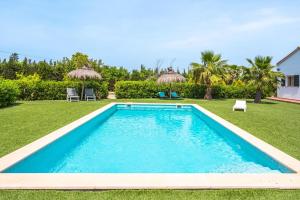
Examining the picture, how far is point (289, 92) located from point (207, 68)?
749 centimetres

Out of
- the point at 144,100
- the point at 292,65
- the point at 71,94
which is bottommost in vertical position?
the point at 144,100

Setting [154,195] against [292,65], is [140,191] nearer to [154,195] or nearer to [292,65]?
[154,195]

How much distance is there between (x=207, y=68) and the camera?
2148cm

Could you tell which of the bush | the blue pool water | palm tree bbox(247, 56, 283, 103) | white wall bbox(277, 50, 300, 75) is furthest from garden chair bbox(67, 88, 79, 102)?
white wall bbox(277, 50, 300, 75)

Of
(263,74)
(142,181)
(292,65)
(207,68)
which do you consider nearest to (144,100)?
(207,68)

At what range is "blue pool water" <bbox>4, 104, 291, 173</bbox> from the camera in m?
5.92

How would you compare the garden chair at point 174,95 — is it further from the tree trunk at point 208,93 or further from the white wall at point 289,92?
the white wall at point 289,92

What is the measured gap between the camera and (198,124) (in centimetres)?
1240

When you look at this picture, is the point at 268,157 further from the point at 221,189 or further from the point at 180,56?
the point at 180,56

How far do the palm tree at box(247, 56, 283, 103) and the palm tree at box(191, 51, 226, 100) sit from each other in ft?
8.36

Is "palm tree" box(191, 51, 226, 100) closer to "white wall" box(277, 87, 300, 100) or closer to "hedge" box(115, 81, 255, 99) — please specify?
"hedge" box(115, 81, 255, 99)

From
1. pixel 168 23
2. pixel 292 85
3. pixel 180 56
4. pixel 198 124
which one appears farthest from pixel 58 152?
pixel 180 56

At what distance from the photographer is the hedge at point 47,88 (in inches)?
766

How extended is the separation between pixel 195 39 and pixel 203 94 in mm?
6347
